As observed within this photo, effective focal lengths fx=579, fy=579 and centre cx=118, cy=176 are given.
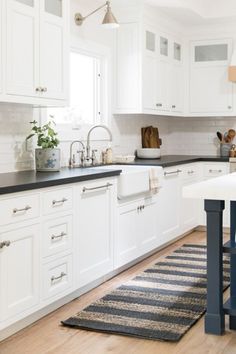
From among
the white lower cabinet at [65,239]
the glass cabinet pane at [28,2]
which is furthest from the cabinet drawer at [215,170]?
the glass cabinet pane at [28,2]

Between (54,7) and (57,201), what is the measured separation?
1.49m

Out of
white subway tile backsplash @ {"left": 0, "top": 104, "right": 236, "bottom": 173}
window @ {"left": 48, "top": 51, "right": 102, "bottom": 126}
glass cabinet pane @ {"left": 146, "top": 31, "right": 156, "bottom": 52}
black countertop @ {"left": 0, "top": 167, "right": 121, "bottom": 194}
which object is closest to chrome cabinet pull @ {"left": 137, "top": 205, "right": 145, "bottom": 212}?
black countertop @ {"left": 0, "top": 167, "right": 121, "bottom": 194}

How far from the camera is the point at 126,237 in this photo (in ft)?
16.2

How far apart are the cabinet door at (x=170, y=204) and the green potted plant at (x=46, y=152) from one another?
158 centimetres

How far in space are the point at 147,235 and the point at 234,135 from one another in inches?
97.1

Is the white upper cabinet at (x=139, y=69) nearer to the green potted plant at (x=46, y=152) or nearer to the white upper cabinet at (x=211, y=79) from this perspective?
the white upper cabinet at (x=211, y=79)

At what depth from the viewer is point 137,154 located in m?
6.59

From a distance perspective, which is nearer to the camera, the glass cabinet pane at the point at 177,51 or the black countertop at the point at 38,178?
the black countertop at the point at 38,178

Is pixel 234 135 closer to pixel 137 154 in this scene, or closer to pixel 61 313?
pixel 137 154

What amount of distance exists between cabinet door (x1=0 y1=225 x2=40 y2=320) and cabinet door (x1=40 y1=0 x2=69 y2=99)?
1193mm

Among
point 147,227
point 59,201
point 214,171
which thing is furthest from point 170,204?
point 59,201

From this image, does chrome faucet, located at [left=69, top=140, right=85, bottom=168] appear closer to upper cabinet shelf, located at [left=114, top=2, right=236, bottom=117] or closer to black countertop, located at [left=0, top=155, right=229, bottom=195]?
black countertop, located at [left=0, top=155, right=229, bottom=195]

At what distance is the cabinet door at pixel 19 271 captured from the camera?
3261mm

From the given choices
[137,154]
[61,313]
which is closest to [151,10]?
[137,154]
